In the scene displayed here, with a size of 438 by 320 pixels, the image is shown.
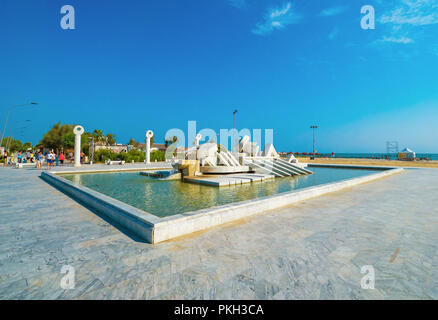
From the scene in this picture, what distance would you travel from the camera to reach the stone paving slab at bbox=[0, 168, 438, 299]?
2.34 metres

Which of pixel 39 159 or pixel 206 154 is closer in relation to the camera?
pixel 206 154

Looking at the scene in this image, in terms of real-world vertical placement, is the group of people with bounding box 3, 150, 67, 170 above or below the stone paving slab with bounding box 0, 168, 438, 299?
above

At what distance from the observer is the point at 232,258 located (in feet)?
9.97

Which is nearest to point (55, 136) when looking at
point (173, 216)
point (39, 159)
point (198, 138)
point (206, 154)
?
point (39, 159)

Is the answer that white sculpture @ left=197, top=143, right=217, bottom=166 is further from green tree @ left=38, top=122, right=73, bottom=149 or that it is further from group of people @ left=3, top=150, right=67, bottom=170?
green tree @ left=38, top=122, right=73, bottom=149

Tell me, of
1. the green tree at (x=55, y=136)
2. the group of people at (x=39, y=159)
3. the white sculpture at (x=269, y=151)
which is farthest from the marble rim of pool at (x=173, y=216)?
the green tree at (x=55, y=136)

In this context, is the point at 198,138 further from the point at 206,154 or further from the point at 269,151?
the point at 269,151

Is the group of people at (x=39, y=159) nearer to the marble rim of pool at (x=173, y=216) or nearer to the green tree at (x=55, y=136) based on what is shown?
the marble rim of pool at (x=173, y=216)

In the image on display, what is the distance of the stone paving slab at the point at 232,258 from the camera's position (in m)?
2.34


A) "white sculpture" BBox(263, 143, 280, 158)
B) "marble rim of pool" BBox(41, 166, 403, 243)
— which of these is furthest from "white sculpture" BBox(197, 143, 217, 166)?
"marble rim of pool" BBox(41, 166, 403, 243)

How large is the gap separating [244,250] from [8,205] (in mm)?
6621

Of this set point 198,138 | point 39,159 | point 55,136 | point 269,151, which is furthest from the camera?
point 55,136
